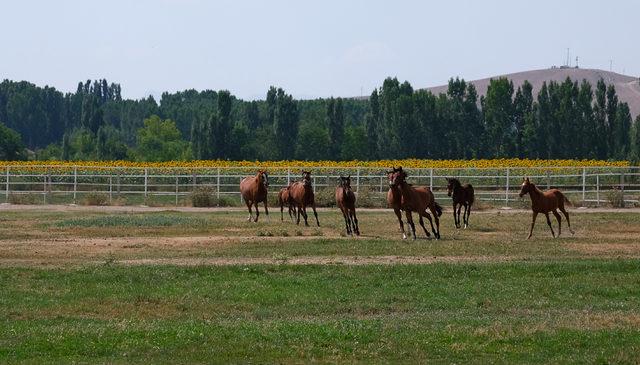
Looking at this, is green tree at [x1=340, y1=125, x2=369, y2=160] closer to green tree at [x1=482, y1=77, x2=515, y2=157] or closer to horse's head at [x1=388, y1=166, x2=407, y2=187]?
green tree at [x1=482, y1=77, x2=515, y2=157]

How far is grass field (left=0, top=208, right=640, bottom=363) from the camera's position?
47.3 feet

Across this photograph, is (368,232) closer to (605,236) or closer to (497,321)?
(605,236)

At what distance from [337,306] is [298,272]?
170 inches

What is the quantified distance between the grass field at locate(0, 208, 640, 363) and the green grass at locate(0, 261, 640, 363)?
1.4 inches

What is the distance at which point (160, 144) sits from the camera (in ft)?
398

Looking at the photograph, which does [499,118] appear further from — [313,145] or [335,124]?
[313,145]

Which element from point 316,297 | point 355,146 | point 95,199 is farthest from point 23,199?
point 355,146

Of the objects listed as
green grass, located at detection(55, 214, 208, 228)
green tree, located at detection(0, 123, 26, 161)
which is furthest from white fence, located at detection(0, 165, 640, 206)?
green tree, located at detection(0, 123, 26, 161)

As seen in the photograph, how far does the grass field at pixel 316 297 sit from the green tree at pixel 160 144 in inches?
3288

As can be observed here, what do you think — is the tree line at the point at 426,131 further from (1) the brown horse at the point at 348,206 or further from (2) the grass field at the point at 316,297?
(2) the grass field at the point at 316,297

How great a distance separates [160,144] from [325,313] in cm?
10452

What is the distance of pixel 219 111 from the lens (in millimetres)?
108875

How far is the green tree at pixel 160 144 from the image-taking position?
118 m

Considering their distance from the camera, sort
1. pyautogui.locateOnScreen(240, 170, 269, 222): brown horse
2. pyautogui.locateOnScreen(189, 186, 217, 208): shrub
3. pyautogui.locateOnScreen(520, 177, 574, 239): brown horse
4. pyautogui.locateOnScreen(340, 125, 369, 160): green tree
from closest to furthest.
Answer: pyautogui.locateOnScreen(520, 177, 574, 239): brown horse, pyautogui.locateOnScreen(240, 170, 269, 222): brown horse, pyautogui.locateOnScreen(189, 186, 217, 208): shrub, pyautogui.locateOnScreen(340, 125, 369, 160): green tree
